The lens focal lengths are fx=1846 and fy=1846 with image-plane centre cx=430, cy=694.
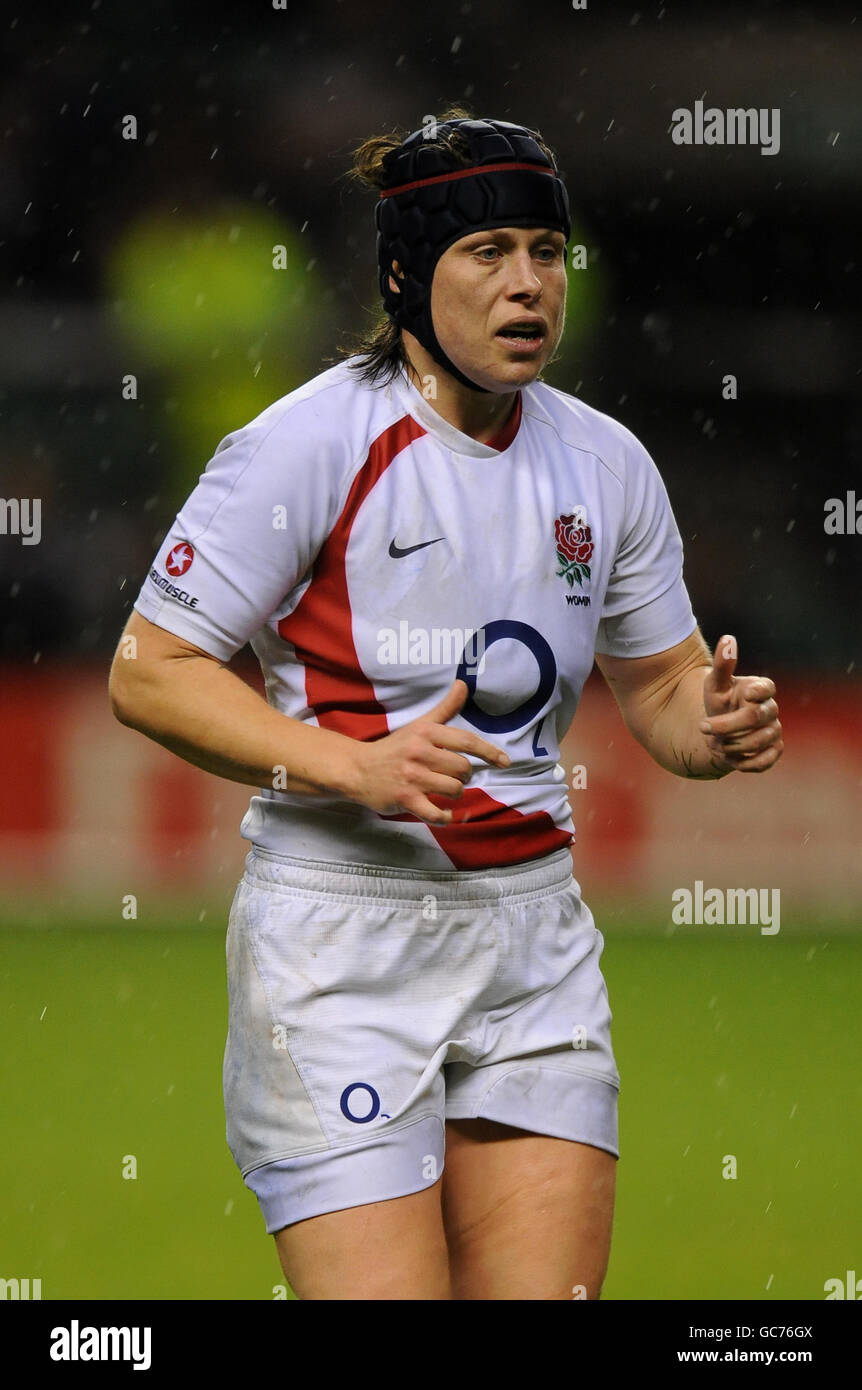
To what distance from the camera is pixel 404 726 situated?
100 inches

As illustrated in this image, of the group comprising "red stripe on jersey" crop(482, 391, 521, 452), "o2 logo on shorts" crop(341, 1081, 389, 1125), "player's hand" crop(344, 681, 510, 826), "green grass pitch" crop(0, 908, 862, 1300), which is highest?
"red stripe on jersey" crop(482, 391, 521, 452)

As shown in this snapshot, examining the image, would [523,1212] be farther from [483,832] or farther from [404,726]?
[404,726]

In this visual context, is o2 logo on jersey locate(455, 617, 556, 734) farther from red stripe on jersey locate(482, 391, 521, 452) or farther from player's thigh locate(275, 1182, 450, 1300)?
player's thigh locate(275, 1182, 450, 1300)

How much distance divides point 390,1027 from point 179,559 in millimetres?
Result: 746

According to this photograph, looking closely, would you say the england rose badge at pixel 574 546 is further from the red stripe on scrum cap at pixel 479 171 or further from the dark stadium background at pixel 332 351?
the dark stadium background at pixel 332 351

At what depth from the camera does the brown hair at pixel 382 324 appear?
287 cm

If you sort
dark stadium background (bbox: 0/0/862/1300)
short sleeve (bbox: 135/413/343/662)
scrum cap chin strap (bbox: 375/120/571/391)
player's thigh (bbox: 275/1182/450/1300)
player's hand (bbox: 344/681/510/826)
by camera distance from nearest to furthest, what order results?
player's hand (bbox: 344/681/510/826) → player's thigh (bbox: 275/1182/450/1300) → short sleeve (bbox: 135/413/343/662) → scrum cap chin strap (bbox: 375/120/571/391) → dark stadium background (bbox: 0/0/862/1300)

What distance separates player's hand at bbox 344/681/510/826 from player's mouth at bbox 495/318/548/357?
1.84 feet

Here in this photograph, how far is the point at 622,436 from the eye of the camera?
3.01 m

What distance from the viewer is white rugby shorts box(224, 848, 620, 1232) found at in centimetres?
264

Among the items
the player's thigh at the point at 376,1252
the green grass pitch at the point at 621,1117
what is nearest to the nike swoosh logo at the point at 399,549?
the player's thigh at the point at 376,1252

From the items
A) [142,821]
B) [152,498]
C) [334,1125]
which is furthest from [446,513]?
[152,498]

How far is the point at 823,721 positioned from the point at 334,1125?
7437mm

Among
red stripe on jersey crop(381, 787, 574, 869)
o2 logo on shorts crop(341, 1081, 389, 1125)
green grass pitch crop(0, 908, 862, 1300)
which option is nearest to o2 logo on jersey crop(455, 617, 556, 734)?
red stripe on jersey crop(381, 787, 574, 869)
